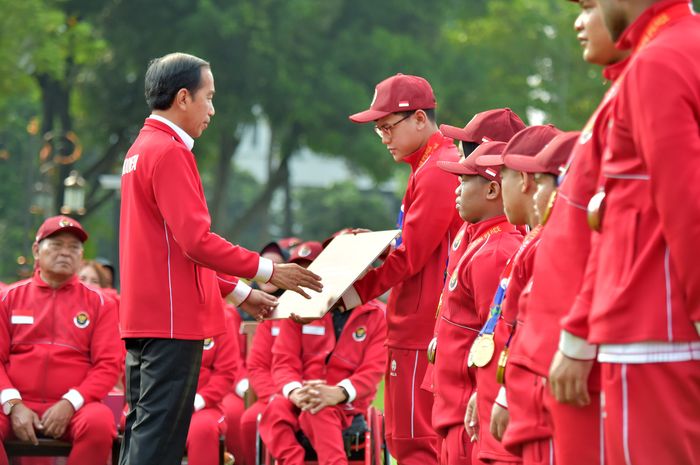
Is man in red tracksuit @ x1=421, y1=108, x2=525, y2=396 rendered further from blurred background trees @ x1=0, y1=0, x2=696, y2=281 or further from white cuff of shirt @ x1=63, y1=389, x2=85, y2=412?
blurred background trees @ x1=0, y1=0, x2=696, y2=281

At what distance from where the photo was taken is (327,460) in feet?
26.9

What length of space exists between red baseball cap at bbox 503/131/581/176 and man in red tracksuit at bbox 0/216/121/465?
4.59 metres

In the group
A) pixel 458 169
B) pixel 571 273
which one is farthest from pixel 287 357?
pixel 571 273

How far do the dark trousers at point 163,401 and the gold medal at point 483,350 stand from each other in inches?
59.6

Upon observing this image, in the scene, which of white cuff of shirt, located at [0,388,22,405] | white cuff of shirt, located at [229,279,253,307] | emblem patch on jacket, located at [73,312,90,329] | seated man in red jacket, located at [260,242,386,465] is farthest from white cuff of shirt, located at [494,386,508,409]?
emblem patch on jacket, located at [73,312,90,329]

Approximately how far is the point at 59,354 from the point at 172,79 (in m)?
2.92

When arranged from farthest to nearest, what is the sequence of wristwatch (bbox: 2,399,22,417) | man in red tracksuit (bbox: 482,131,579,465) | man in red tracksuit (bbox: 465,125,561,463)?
wristwatch (bbox: 2,399,22,417)
man in red tracksuit (bbox: 465,125,561,463)
man in red tracksuit (bbox: 482,131,579,465)

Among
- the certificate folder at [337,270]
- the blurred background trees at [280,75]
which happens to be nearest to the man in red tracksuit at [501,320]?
the certificate folder at [337,270]

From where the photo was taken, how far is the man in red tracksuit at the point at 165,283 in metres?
6.01

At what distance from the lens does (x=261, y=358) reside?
372 inches

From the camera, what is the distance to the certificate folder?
21.6 feet

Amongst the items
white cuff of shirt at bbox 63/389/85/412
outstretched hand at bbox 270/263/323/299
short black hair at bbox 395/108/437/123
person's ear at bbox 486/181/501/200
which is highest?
short black hair at bbox 395/108/437/123

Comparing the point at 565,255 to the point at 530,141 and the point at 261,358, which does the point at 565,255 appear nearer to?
the point at 530,141

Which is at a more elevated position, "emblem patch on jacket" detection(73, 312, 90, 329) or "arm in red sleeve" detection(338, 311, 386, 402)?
"emblem patch on jacket" detection(73, 312, 90, 329)
